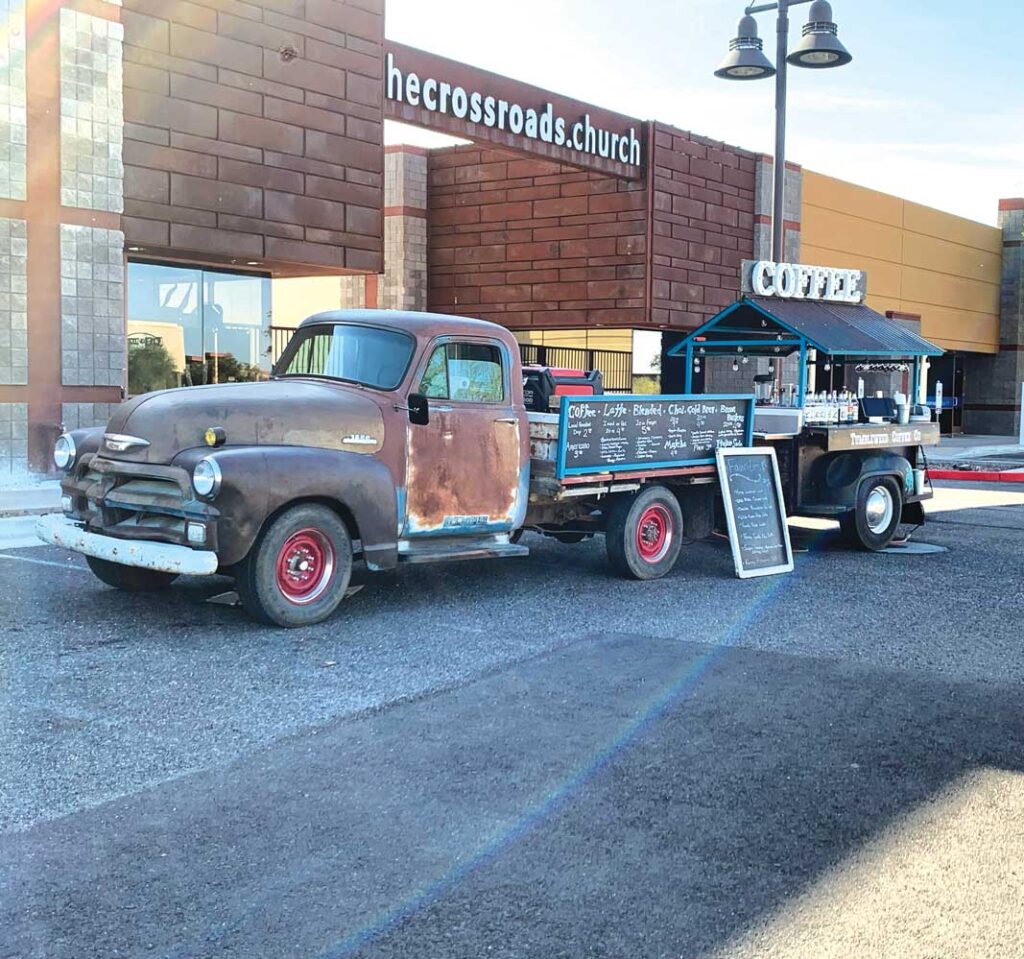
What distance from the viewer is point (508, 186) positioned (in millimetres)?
27141

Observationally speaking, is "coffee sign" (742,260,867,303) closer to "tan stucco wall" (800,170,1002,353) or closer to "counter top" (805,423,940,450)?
"counter top" (805,423,940,450)

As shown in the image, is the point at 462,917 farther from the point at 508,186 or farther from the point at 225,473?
the point at 508,186

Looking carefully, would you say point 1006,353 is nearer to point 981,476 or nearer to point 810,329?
point 981,476

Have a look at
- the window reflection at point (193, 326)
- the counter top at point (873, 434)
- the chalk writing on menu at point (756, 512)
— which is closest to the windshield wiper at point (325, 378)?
the chalk writing on menu at point (756, 512)

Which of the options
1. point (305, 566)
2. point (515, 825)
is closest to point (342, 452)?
point (305, 566)

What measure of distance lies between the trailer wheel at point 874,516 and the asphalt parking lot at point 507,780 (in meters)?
3.20

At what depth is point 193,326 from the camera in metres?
18.6

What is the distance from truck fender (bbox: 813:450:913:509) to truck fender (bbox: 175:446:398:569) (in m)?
5.53

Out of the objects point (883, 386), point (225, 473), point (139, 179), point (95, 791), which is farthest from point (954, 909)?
point (883, 386)

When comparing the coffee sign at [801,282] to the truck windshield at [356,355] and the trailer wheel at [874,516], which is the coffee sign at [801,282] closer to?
the trailer wheel at [874,516]

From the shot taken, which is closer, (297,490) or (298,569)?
(297,490)

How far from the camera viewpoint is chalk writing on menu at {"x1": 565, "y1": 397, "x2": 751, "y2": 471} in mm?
9062

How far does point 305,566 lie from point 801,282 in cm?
839

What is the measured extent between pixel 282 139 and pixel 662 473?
10590mm
